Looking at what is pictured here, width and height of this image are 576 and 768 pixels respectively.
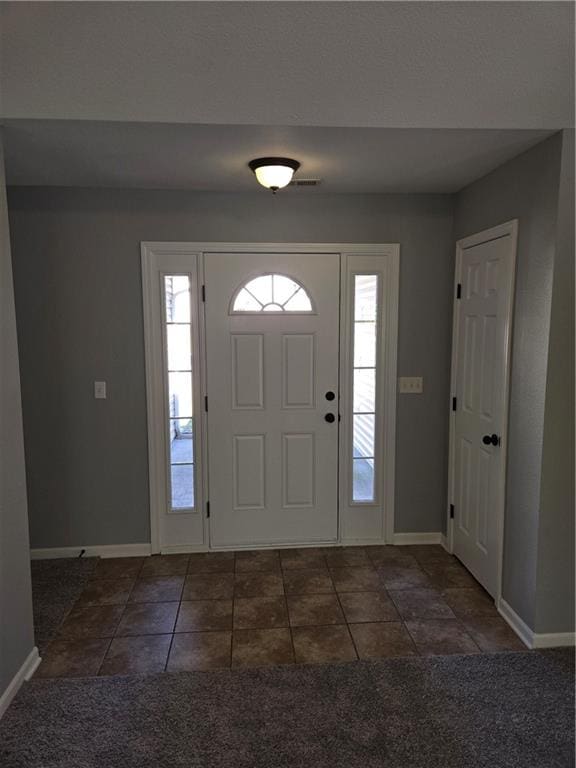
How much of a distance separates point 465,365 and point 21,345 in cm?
276

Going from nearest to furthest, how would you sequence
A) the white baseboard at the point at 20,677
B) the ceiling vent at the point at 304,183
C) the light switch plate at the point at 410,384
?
the white baseboard at the point at 20,677, the ceiling vent at the point at 304,183, the light switch plate at the point at 410,384

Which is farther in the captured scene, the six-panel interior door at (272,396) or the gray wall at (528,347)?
the six-panel interior door at (272,396)

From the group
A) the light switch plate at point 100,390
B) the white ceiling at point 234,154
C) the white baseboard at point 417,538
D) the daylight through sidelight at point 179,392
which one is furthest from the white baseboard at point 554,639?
the light switch plate at point 100,390

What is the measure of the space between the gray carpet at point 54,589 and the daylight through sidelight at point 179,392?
67cm

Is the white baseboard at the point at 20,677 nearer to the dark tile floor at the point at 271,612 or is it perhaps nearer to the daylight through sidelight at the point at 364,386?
the dark tile floor at the point at 271,612

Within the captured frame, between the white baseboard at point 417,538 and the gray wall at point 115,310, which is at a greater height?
the gray wall at point 115,310

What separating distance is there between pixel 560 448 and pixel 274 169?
6.16ft

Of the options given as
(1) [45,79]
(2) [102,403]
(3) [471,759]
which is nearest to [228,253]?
(2) [102,403]

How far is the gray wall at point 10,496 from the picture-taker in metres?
2.05

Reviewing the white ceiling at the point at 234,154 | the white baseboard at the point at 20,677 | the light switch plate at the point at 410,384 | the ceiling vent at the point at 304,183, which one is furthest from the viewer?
the light switch plate at the point at 410,384

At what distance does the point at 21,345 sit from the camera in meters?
3.18

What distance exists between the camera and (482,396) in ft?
9.56

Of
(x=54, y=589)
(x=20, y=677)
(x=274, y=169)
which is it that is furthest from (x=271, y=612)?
(x=274, y=169)

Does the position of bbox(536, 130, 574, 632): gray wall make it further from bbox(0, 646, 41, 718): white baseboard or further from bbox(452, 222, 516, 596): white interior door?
bbox(0, 646, 41, 718): white baseboard
